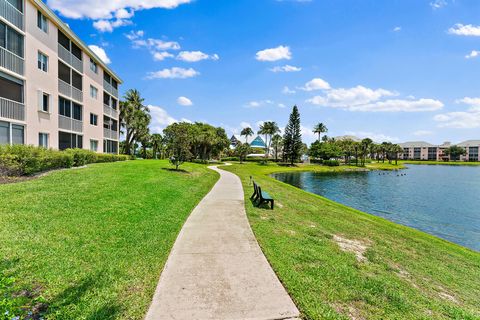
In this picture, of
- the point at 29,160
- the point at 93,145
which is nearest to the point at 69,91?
the point at 93,145

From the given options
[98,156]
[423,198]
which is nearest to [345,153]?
[423,198]

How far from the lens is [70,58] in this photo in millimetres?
21312

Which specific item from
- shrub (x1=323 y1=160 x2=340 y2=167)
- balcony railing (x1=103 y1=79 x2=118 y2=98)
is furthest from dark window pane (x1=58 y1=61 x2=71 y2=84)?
shrub (x1=323 y1=160 x2=340 y2=167)

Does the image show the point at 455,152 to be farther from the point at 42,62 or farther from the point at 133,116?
the point at 42,62

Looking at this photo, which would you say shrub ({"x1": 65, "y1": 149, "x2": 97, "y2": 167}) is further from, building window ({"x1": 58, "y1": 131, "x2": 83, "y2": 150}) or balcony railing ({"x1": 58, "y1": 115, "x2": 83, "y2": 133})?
balcony railing ({"x1": 58, "y1": 115, "x2": 83, "y2": 133})

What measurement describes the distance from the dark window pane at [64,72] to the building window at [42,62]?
200 centimetres

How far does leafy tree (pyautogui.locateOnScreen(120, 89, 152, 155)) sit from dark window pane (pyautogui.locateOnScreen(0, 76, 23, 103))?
27.2 meters

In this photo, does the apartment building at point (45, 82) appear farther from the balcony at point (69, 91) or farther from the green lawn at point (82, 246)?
the green lawn at point (82, 246)

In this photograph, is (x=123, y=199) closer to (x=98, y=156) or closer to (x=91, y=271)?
(x=91, y=271)

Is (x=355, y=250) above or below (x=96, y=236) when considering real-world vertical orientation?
below

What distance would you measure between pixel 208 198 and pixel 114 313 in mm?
10092

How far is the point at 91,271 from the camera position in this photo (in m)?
4.86

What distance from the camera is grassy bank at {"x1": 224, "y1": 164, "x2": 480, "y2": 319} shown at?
435 centimetres

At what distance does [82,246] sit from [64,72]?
21.1 metres
